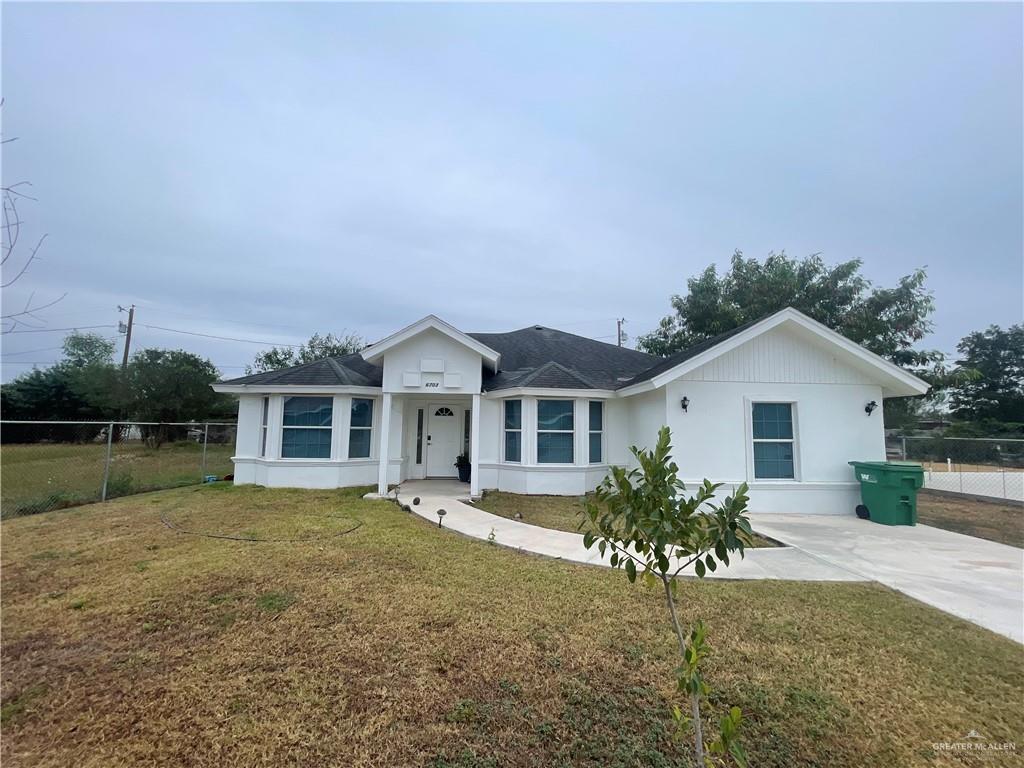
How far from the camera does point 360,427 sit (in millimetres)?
11617

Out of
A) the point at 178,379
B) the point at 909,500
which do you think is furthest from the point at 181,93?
the point at 178,379

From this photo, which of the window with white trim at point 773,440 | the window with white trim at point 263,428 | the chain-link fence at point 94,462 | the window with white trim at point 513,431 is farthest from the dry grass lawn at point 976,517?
the chain-link fence at point 94,462

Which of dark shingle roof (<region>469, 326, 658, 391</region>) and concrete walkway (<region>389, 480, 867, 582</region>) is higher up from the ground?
dark shingle roof (<region>469, 326, 658, 391</region>)

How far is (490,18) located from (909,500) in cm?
1372

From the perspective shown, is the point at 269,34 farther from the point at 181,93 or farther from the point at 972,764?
the point at 972,764

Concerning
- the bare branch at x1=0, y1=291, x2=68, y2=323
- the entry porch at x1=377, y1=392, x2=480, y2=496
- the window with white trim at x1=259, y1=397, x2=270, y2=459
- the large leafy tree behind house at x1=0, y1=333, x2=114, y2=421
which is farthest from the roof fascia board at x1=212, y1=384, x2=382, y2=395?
the large leafy tree behind house at x1=0, y1=333, x2=114, y2=421

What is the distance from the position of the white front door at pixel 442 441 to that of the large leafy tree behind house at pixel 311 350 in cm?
2507

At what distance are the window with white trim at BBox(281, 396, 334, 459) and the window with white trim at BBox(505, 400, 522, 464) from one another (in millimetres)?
4934

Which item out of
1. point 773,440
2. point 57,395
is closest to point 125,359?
point 57,395

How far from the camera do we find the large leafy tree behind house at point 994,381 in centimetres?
2934

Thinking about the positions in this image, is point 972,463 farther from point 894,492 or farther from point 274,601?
point 274,601

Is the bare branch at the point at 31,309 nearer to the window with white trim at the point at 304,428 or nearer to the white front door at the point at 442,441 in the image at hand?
the window with white trim at the point at 304,428

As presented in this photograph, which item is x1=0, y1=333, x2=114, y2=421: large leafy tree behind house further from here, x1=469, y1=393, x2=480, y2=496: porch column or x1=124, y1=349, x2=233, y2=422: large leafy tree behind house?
x1=469, y1=393, x2=480, y2=496: porch column

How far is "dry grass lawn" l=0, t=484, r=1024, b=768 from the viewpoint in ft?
7.79
